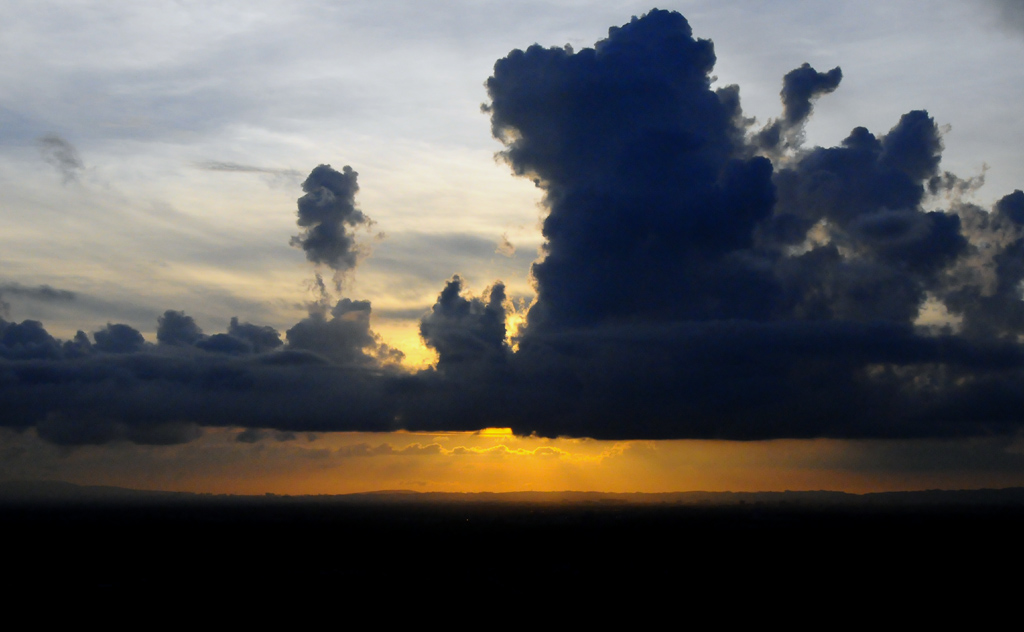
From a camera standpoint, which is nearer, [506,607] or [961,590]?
[506,607]

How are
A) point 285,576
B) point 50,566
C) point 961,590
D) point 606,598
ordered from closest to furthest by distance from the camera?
point 606,598, point 961,590, point 285,576, point 50,566

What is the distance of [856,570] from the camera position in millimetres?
182000

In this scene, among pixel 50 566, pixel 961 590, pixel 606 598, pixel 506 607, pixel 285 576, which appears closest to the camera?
pixel 506 607

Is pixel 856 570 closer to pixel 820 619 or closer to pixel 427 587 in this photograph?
pixel 820 619

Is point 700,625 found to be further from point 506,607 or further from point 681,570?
point 681,570

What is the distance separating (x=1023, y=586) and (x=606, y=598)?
75511 mm

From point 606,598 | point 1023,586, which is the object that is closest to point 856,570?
point 1023,586

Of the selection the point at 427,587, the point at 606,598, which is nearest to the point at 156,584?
the point at 427,587

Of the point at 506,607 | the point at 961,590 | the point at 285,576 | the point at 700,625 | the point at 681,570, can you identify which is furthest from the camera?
the point at 681,570

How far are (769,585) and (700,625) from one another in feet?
162

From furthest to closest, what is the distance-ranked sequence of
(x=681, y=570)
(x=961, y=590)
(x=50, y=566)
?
(x=50, y=566), (x=681, y=570), (x=961, y=590)

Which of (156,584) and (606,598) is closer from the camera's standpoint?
(606,598)

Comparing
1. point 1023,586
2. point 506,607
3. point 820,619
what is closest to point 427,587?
point 506,607

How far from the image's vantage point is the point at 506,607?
125 metres
